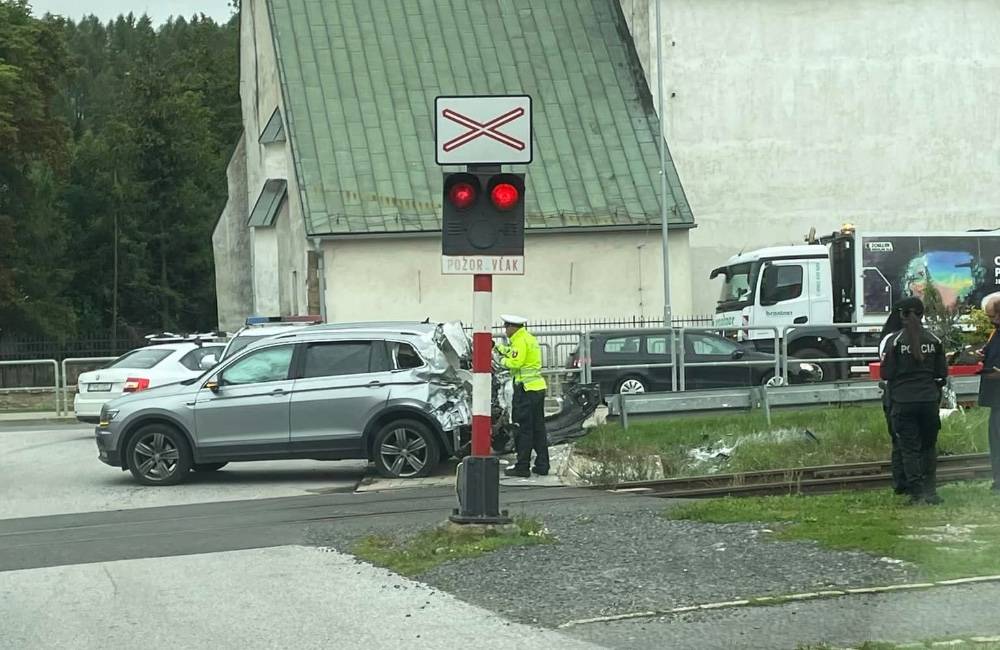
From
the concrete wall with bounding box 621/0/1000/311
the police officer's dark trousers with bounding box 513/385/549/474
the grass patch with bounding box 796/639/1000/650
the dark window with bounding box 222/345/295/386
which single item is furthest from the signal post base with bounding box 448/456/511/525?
the concrete wall with bounding box 621/0/1000/311

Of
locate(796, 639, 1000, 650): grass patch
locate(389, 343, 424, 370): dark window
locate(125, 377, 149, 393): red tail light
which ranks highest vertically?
locate(389, 343, 424, 370): dark window

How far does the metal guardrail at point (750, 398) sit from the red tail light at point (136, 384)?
774 cm

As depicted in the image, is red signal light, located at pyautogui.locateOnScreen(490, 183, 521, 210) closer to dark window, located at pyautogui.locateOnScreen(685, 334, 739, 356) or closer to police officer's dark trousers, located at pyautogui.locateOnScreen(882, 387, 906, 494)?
police officer's dark trousers, located at pyautogui.locateOnScreen(882, 387, 906, 494)

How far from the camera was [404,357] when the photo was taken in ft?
54.1

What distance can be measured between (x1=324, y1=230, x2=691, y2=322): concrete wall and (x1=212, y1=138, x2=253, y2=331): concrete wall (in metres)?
13.6

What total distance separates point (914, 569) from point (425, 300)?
89.1ft

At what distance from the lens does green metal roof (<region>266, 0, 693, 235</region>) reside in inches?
1389

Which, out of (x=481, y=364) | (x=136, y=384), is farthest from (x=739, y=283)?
(x=481, y=364)

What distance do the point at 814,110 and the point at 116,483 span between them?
90.5 ft

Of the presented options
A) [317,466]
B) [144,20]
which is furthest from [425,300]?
[144,20]

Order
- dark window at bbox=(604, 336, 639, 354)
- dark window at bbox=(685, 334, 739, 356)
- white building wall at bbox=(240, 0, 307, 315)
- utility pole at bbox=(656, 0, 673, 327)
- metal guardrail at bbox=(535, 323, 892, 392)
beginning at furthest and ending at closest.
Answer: white building wall at bbox=(240, 0, 307, 315) < utility pole at bbox=(656, 0, 673, 327) < dark window at bbox=(604, 336, 639, 354) < dark window at bbox=(685, 334, 739, 356) < metal guardrail at bbox=(535, 323, 892, 392)

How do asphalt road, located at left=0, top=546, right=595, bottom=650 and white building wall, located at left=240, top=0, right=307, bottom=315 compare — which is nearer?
asphalt road, located at left=0, top=546, right=595, bottom=650

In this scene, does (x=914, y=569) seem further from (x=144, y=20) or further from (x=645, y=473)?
(x=144, y=20)

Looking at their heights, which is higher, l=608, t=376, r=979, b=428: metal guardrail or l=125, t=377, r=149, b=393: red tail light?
l=125, t=377, r=149, b=393: red tail light
